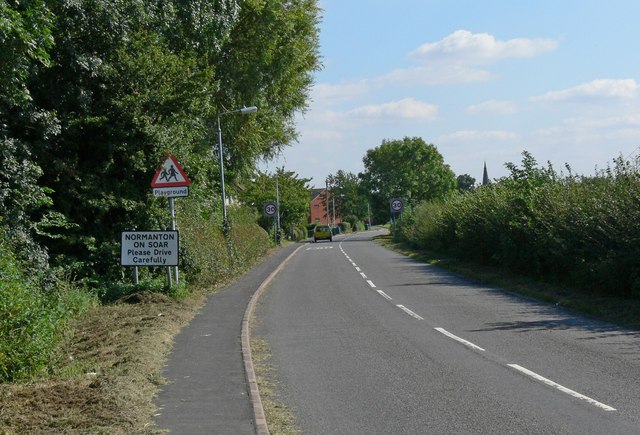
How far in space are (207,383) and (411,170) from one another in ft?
301

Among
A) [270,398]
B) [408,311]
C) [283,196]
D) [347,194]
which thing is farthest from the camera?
[347,194]

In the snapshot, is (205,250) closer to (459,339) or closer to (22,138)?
(22,138)

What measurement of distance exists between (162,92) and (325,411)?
40.1ft

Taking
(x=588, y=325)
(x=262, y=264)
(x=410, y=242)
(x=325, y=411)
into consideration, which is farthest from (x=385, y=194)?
(x=325, y=411)

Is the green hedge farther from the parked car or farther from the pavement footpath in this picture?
the parked car

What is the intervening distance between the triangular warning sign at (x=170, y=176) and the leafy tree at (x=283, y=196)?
45857 millimetres

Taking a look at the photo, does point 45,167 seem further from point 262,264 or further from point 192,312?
point 262,264

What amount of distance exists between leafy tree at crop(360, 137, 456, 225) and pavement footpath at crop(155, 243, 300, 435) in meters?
84.5

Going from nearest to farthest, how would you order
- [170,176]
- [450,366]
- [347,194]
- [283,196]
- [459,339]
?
1. [450,366]
2. [459,339]
3. [170,176]
4. [283,196]
5. [347,194]

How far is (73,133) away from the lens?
16.7m

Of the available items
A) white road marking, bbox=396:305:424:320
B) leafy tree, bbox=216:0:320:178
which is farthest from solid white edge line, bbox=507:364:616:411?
leafy tree, bbox=216:0:320:178

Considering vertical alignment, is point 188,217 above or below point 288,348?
above

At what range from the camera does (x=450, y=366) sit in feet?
31.8

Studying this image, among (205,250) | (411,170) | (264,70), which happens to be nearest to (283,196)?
(411,170)
